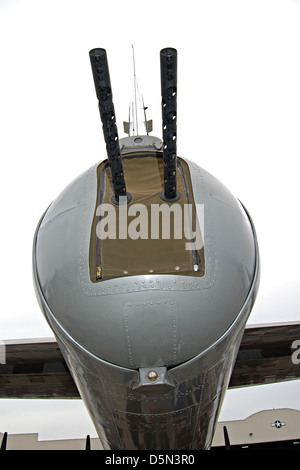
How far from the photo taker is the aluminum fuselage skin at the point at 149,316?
11.9 ft

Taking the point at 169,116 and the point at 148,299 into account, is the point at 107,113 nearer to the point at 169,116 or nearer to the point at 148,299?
the point at 169,116

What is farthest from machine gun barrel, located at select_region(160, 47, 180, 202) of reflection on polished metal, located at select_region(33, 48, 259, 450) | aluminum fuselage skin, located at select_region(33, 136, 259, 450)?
aluminum fuselage skin, located at select_region(33, 136, 259, 450)

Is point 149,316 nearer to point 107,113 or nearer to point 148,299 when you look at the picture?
point 148,299

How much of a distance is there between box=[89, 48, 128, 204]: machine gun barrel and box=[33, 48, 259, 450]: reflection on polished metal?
47 mm

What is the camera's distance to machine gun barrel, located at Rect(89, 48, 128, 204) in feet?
11.0

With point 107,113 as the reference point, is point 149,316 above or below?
below

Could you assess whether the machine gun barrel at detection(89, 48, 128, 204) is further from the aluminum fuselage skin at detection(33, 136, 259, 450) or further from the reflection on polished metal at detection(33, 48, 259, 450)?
the aluminum fuselage skin at detection(33, 136, 259, 450)

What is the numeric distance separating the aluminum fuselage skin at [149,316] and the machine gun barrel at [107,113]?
0.34m

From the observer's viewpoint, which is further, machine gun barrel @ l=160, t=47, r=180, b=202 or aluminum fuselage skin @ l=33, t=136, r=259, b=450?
aluminum fuselage skin @ l=33, t=136, r=259, b=450

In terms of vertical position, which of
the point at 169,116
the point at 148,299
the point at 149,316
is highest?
the point at 169,116

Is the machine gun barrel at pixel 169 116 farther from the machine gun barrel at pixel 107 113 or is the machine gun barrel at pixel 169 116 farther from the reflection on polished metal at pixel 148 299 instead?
the machine gun barrel at pixel 107 113

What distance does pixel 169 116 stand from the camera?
3635 mm

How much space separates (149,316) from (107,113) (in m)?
1.66

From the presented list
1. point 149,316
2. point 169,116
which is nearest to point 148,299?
point 149,316
